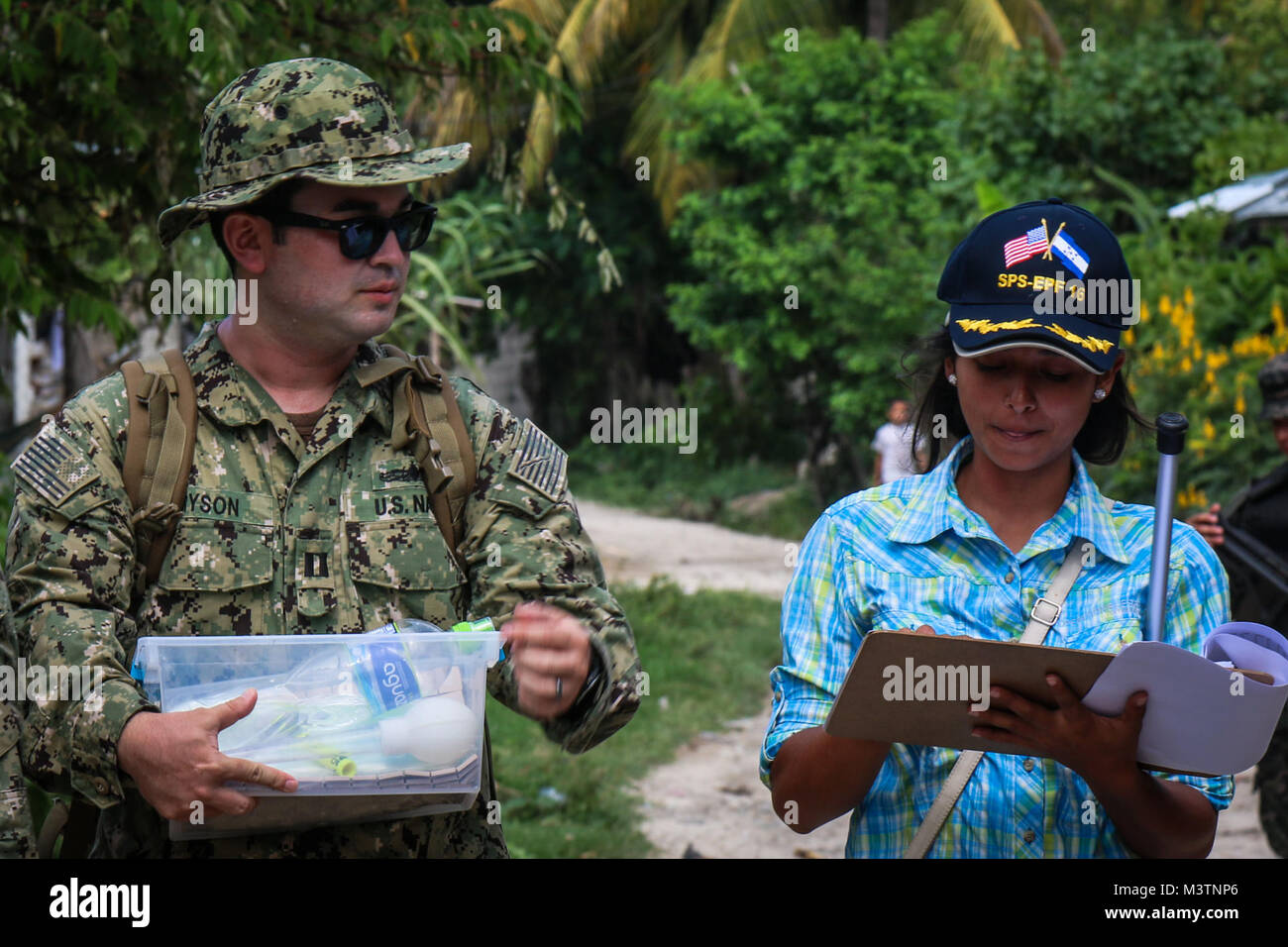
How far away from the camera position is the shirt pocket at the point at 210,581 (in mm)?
2260

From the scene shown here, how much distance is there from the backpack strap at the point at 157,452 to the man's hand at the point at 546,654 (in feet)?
1.79

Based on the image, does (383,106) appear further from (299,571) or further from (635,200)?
(635,200)

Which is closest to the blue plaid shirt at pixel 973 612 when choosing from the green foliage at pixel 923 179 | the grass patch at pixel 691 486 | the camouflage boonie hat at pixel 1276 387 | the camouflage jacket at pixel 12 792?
the camouflage jacket at pixel 12 792

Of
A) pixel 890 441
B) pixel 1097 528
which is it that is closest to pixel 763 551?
pixel 890 441

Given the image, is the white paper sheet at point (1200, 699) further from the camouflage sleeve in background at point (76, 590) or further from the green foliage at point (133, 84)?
the green foliage at point (133, 84)

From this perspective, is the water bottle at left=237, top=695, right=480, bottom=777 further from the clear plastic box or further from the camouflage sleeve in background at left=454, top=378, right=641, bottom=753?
the camouflage sleeve in background at left=454, top=378, right=641, bottom=753

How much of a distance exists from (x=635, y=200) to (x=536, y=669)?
64.3 ft

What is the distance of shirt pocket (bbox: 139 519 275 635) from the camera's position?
2260 millimetres

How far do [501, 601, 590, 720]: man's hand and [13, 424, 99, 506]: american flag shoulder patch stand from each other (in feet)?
2.16

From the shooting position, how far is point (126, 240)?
4.89 meters

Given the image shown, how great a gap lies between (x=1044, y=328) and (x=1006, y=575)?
39cm

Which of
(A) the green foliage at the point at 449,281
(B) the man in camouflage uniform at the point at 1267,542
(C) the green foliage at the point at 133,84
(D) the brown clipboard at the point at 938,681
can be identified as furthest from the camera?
(A) the green foliage at the point at 449,281

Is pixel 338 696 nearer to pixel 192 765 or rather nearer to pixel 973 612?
pixel 192 765

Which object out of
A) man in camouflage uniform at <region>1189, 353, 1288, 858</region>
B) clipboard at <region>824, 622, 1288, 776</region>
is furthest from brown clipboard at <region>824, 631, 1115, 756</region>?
man in camouflage uniform at <region>1189, 353, 1288, 858</region>
